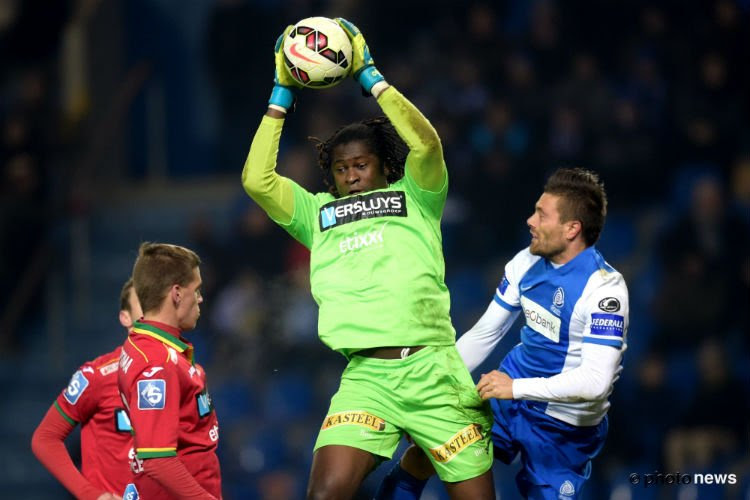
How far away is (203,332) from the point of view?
28.9 ft

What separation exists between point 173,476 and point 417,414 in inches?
34.6

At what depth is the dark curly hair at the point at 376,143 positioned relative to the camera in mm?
4086

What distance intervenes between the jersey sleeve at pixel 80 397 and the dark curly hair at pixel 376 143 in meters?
1.18

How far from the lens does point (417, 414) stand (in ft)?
12.5

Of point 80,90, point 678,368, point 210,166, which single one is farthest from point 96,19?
point 678,368

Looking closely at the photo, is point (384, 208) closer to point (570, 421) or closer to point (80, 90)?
point (570, 421)

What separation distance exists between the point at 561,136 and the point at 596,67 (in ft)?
2.53

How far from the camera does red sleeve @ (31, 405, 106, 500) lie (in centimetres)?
392

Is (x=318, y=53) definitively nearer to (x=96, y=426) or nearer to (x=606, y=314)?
(x=606, y=314)

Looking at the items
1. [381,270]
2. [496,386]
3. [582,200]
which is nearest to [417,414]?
[496,386]

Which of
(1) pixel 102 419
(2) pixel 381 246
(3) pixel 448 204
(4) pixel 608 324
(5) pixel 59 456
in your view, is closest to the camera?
(4) pixel 608 324

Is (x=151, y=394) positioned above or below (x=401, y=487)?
above

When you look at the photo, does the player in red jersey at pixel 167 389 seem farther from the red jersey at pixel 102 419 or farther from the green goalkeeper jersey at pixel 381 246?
the green goalkeeper jersey at pixel 381 246

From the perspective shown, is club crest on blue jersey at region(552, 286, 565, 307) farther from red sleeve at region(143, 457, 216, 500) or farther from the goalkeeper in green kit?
red sleeve at region(143, 457, 216, 500)
